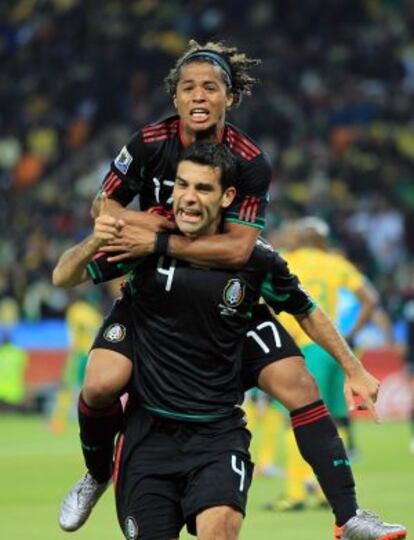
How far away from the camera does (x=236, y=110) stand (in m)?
24.6

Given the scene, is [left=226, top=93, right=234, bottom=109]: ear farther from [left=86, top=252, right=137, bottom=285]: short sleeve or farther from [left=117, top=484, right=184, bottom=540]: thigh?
[left=117, top=484, right=184, bottom=540]: thigh

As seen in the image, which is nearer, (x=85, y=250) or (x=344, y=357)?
(x=85, y=250)

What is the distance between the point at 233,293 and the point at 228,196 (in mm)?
434

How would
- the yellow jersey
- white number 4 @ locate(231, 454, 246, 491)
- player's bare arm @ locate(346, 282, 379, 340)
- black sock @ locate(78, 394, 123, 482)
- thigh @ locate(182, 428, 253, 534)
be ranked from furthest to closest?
player's bare arm @ locate(346, 282, 379, 340)
the yellow jersey
black sock @ locate(78, 394, 123, 482)
white number 4 @ locate(231, 454, 246, 491)
thigh @ locate(182, 428, 253, 534)

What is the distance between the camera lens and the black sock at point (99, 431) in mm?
7199

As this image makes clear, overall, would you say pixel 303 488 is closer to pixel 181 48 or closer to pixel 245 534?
pixel 245 534

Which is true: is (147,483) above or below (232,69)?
below

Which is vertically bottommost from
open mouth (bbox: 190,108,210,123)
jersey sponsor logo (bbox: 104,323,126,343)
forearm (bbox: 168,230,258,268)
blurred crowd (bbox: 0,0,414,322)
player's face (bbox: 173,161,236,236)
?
jersey sponsor logo (bbox: 104,323,126,343)

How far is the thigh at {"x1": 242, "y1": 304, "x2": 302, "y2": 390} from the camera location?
722 cm

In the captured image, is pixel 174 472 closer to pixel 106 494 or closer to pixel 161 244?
pixel 161 244

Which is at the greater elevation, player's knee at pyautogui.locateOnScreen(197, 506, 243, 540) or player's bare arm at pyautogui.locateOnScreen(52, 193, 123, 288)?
player's bare arm at pyautogui.locateOnScreen(52, 193, 123, 288)

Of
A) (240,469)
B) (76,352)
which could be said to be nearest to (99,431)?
A: (240,469)

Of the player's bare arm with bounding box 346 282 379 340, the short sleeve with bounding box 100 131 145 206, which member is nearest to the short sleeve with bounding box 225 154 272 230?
the short sleeve with bounding box 100 131 145 206

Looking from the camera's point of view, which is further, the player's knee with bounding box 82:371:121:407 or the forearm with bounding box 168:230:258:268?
the player's knee with bounding box 82:371:121:407
